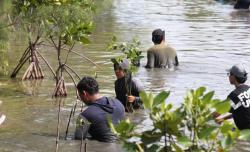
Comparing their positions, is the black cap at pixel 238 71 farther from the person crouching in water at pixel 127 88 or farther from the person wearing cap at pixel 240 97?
the person crouching in water at pixel 127 88

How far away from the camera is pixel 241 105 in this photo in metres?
8.73

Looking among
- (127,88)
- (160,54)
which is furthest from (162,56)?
(127,88)

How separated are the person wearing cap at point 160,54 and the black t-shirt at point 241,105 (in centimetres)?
615

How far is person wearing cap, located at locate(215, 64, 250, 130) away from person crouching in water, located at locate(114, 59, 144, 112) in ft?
6.42

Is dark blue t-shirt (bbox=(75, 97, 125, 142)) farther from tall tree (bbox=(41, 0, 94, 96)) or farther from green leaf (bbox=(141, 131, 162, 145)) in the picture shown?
tall tree (bbox=(41, 0, 94, 96))

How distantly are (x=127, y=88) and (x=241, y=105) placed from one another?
7.28ft

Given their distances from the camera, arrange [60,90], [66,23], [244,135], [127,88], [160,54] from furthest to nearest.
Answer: [160,54], [60,90], [66,23], [127,88], [244,135]

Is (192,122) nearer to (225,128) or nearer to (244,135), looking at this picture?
(225,128)

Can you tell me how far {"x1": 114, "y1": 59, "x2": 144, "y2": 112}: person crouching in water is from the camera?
1012cm

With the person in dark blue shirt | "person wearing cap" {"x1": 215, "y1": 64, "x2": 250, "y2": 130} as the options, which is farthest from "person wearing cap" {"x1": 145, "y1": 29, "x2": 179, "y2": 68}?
the person in dark blue shirt

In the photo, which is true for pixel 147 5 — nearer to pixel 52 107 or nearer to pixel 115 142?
pixel 52 107

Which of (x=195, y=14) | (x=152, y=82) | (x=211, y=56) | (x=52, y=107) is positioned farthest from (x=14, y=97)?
(x=195, y=14)

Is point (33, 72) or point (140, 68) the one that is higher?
point (33, 72)

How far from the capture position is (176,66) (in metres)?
15.9
